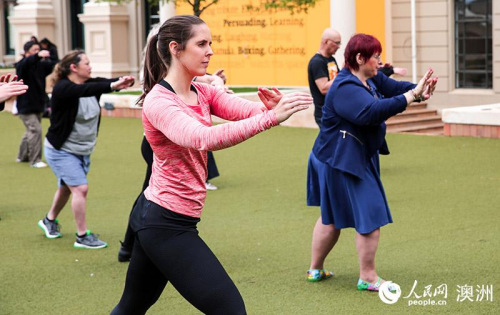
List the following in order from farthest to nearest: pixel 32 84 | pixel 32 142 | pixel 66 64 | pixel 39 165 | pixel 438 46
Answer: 1. pixel 438 46
2. pixel 32 84
3. pixel 32 142
4. pixel 39 165
5. pixel 66 64

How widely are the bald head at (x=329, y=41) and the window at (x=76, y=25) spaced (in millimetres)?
21854

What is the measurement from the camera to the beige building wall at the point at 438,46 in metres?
19.5

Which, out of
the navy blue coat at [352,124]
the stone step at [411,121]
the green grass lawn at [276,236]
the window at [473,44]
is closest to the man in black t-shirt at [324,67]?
the green grass lawn at [276,236]

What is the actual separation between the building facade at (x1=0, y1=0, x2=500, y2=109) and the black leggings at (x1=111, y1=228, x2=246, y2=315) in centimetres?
1575

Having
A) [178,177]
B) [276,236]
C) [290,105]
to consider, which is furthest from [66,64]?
[290,105]

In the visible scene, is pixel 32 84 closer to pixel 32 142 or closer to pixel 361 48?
pixel 32 142

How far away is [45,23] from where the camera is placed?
3006 cm

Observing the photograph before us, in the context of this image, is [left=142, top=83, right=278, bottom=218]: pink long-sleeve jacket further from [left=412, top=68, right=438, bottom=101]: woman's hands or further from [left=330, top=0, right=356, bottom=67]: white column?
[left=330, top=0, right=356, bottom=67]: white column

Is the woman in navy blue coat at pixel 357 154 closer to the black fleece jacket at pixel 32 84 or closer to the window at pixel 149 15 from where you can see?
the black fleece jacket at pixel 32 84

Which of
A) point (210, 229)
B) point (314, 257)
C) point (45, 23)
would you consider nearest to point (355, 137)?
point (314, 257)

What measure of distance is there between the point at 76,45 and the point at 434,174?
70.5 feet

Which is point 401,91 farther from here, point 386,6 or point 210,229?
point 386,6

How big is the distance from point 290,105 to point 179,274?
974 mm

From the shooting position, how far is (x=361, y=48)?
611 cm
